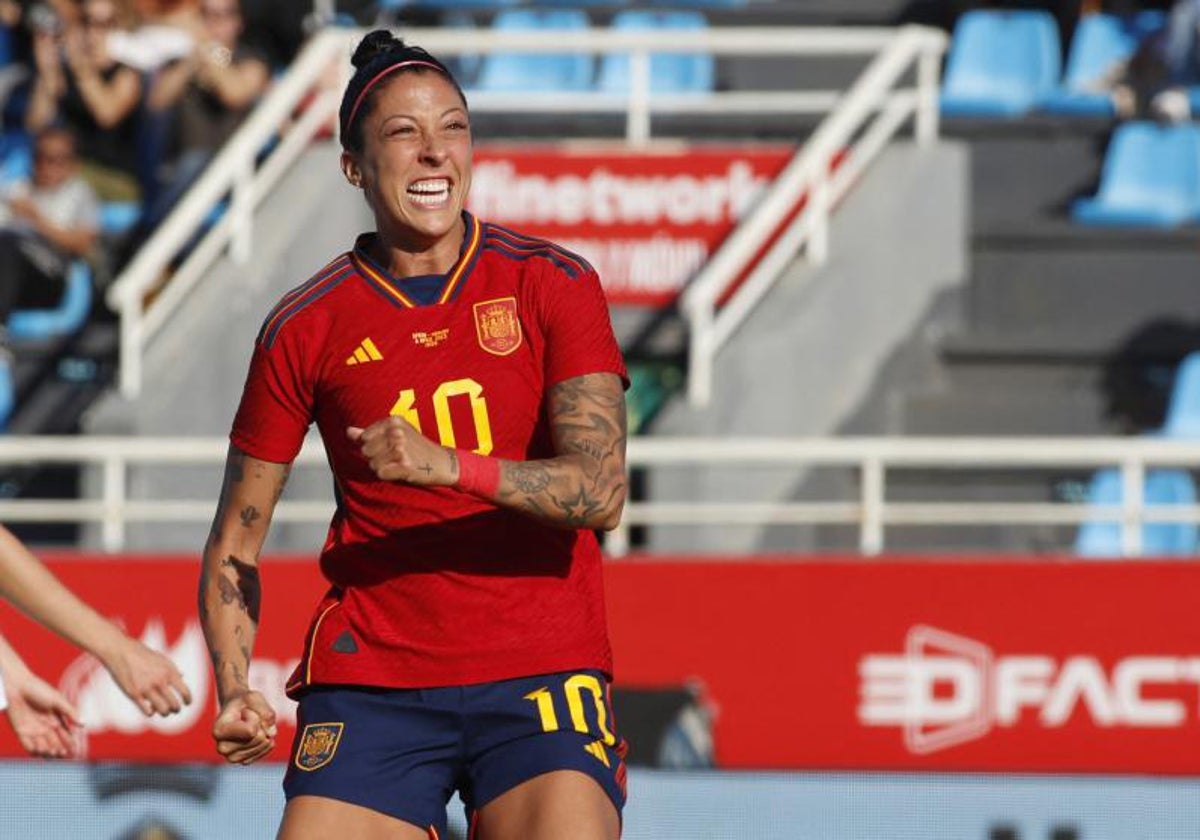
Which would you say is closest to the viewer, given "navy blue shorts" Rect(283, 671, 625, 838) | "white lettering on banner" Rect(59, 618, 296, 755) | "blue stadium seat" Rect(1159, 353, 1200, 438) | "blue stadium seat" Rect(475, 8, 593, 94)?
"navy blue shorts" Rect(283, 671, 625, 838)

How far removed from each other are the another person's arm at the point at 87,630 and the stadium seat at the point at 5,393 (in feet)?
25.9

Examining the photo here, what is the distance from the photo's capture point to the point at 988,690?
9070 mm

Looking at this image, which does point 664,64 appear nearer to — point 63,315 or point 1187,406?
point 63,315

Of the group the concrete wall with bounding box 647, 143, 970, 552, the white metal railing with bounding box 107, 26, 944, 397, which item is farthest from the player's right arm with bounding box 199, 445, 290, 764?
the white metal railing with bounding box 107, 26, 944, 397

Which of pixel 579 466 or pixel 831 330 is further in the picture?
pixel 831 330

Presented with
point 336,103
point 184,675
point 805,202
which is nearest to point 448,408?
point 184,675

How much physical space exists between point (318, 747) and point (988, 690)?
5.17m

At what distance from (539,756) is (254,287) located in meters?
7.77

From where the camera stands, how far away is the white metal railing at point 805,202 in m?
11.0

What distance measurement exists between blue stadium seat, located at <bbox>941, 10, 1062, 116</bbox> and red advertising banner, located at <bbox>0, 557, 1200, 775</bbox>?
4873 millimetres

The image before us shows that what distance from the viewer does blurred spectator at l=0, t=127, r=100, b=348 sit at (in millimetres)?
Result: 12297

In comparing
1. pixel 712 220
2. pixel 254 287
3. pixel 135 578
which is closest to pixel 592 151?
pixel 712 220

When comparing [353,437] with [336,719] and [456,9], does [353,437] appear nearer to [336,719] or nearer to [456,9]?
[336,719]

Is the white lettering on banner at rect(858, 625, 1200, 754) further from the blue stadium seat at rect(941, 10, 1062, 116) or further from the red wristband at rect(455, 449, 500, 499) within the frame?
the red wristband at rect(455, 449, 500, 499)
